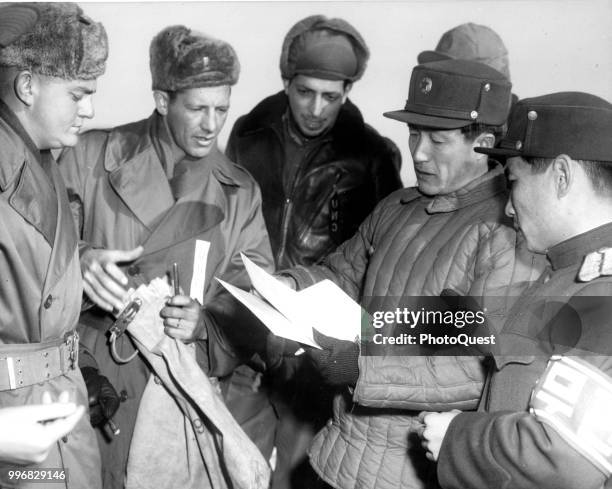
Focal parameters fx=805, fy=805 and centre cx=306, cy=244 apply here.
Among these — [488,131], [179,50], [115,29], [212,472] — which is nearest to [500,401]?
[488,131]

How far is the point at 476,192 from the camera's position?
7.00ft

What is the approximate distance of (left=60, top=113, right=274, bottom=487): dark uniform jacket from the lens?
7.91 feet

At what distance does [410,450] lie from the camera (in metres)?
2.08

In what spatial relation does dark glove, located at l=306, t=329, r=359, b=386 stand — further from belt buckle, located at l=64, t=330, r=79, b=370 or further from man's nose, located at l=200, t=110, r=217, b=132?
man's nose, located at l=200, t=110, r=217, b=132

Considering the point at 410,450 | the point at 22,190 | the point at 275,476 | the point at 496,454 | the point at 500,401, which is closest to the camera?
the point at 496,454

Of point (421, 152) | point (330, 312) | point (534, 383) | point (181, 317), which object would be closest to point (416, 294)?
point (330, 312)

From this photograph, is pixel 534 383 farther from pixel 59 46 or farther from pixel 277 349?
pixel 59 46

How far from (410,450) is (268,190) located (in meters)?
1.22

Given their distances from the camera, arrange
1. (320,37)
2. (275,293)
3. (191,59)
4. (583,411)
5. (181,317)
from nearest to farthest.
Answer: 1. (583,411)
2. (275,293)
3. (181,317)
4. (191,59)
5. (320,37)

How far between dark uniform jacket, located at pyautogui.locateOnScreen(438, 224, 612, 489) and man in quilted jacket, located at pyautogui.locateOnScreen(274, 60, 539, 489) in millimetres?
254

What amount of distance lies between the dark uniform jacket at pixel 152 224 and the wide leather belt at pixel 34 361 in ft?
1.19

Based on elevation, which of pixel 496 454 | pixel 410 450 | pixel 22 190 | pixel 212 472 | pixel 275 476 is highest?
pixel 22 190

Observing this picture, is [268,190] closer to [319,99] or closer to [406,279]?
[319,99]

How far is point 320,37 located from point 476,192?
1051mm
